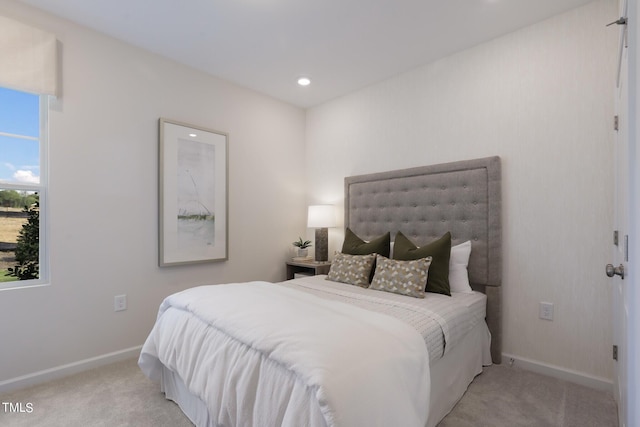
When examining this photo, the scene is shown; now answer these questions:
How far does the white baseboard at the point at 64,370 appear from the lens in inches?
84.6

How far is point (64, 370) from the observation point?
7.69ft

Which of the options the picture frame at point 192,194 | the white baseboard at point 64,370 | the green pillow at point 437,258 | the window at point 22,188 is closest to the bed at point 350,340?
the green pillow at point 437,258

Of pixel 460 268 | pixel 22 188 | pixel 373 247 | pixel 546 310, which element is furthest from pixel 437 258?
pixel 22 188

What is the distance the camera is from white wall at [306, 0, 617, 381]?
217 centimetres

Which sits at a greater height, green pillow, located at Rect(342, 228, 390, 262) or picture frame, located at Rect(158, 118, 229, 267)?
picture frame, located at Rect(158, 118, 229, 267)

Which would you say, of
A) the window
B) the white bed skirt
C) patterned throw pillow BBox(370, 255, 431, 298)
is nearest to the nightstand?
patterned throw pillow BBox(370, 255, 431, 298)

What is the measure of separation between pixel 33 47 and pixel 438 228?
11.0 feet

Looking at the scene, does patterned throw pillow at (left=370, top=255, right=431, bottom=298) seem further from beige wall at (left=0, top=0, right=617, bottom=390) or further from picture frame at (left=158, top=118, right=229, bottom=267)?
picture frame at (left=158, top=118, right=229, bottom=267)

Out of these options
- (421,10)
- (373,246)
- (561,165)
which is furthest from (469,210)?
(421,10)

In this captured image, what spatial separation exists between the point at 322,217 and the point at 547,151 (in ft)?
6.96

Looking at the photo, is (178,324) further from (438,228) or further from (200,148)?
(438,228)

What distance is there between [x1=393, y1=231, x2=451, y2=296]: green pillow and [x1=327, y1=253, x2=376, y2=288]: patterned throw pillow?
0.28 meters

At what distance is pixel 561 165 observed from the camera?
2.32 meters

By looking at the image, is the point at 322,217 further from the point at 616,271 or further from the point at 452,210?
the point at 616,271
